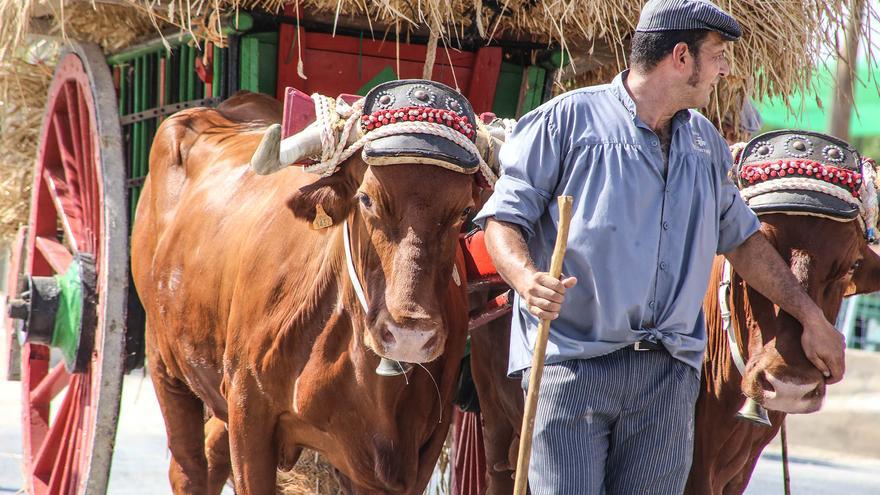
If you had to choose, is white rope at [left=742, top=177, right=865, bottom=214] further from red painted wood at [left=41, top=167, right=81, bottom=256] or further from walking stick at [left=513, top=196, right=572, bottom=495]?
red painted wood at [left=41, top=167, right=81, bottom=256]

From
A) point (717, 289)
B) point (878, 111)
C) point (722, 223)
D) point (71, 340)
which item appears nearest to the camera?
point (722, 223)

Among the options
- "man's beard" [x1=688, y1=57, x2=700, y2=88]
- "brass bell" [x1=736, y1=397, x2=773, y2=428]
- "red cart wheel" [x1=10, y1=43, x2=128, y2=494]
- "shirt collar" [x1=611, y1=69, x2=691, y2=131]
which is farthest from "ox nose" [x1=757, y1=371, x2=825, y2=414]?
"red cart wheel" [x1=10, y1=43, x2=128, y2=494]

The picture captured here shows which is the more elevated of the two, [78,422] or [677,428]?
[677,428]

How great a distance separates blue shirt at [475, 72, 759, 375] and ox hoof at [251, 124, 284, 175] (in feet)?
2.50

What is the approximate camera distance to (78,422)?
4.86 m

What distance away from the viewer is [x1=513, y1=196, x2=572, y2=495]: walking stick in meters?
2.35

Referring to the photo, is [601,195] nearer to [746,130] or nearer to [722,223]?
[722,223]

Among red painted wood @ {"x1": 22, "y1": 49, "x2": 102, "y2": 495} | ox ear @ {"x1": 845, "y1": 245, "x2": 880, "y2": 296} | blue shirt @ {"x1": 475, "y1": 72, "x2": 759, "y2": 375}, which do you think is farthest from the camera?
red painted wood @ {"x1": 22, "y1": 49, "x2": 102, "y2": 495}

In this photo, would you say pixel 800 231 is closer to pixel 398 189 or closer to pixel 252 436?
pixel 398 189

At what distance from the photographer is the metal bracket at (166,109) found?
4.67m

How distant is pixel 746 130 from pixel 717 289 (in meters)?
1.76

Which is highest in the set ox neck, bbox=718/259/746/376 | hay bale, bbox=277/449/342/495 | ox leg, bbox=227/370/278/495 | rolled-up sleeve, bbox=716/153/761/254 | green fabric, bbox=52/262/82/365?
rolled-up sleeve, bbox=716/153/761/254

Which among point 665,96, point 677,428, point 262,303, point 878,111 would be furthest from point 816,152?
point 878,111

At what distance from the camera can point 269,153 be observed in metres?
3.24
